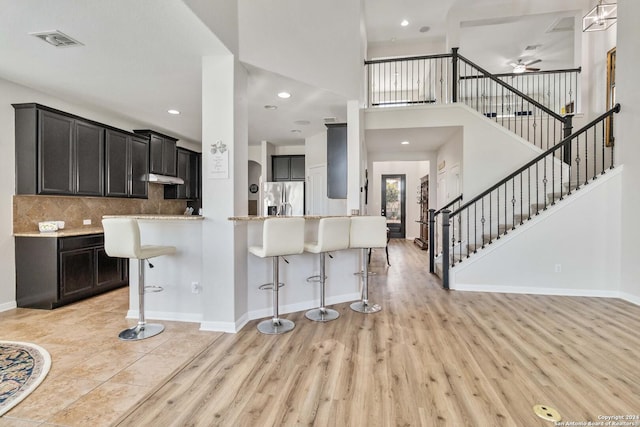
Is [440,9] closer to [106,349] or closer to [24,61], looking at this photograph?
[24,61]

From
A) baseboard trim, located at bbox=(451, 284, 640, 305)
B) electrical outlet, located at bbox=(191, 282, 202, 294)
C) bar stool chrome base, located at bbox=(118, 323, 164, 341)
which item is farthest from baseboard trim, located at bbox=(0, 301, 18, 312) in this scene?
baseboard trim, located at bbox=(451, 284, 640, 305)

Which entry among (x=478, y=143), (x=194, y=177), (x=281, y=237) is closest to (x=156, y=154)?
(x=194, y=177)

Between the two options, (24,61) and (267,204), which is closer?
(24,61)

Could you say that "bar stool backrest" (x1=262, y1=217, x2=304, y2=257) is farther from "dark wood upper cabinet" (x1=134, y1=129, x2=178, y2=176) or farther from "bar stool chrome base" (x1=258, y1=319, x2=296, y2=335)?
"dark wood upper cabinet" (x1=134, y1=129, x2=178, y2=176)

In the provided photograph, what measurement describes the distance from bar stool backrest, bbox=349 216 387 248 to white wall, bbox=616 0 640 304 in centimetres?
320

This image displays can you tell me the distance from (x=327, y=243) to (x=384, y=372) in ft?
4.55

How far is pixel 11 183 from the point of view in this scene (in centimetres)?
368

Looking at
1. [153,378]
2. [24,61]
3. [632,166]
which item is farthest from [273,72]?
[632,166]

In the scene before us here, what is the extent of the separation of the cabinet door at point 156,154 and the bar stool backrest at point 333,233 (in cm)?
388

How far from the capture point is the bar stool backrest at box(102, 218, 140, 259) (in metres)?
2.75

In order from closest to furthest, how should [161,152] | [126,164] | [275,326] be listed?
[275,326] → [126,164] → [161,152]

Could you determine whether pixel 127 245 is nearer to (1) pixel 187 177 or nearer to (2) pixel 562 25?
(1) pixel 187 177

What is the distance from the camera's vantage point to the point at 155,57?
292cm

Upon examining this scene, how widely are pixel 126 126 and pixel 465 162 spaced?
5.95 m
